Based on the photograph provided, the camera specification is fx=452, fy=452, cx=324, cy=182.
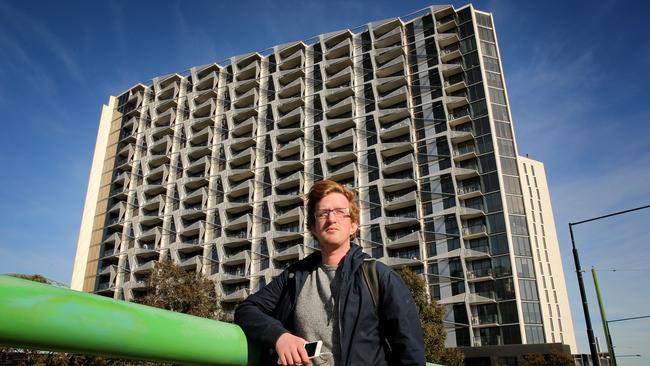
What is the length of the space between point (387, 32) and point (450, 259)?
28198 mm

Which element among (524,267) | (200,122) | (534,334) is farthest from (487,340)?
(200,122)

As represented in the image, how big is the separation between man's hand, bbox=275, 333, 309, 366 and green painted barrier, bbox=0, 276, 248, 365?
0.71 ft

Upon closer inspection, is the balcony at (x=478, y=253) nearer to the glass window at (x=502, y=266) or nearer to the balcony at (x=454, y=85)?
the glass window at (x=502, y=266)

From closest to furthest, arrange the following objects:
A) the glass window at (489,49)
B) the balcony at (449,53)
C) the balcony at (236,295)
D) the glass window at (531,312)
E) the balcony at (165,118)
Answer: the glass window at (531,312) < the balcony at (236,295) < the glass window at (489,49) < the balcony at (449,53) < the balcony at (165,118)

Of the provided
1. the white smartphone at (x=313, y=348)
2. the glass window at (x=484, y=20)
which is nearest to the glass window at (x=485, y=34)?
the glass window at (x=484, y=20)

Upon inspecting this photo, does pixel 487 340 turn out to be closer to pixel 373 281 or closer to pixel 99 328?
pixel 373 281

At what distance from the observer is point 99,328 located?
1022 millimetres

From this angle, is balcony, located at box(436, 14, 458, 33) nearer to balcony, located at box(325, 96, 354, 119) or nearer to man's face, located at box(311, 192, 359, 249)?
balcony, located at box(325, 96, 354, 119)

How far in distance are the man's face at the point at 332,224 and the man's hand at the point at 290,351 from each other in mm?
657

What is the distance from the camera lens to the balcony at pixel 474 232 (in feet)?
133

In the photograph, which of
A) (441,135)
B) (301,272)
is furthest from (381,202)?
(301,272)

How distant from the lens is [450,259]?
1607 inches

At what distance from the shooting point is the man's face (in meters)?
2.15

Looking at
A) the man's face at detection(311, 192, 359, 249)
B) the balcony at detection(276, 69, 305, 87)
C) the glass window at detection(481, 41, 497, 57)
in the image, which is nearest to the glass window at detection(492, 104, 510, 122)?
the glass window at detection(481, 41, 497, 57)
